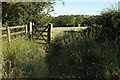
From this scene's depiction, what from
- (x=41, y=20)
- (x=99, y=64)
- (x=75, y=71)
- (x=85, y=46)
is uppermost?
(x=41, y=20)

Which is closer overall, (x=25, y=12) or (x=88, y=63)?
(x=88, y=63)

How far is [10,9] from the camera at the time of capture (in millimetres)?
9758

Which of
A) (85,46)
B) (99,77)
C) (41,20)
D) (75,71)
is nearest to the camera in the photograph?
(99,77)

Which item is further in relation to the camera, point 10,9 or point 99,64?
point 10,9

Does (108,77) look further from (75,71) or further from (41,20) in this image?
(41,20)

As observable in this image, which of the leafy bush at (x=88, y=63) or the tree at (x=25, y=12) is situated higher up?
the tree at (x=25, y=12)

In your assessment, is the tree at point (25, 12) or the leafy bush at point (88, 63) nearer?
the leafy bush at point (88, 63)

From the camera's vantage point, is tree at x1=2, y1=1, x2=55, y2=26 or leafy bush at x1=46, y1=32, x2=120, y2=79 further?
tree at x1=2, y1=1, x2=55, y2=26

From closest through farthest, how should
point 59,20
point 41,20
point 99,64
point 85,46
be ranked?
1. point 99,64
2. point 85,46
3. point 41,20
4. point 59,20

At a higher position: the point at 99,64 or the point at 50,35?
the point at 50,35

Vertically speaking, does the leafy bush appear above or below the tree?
below

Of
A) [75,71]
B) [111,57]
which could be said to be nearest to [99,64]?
[111,57]

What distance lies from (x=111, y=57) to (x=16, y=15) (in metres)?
7.93

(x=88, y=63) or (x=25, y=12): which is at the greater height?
(x=25, y=12)
